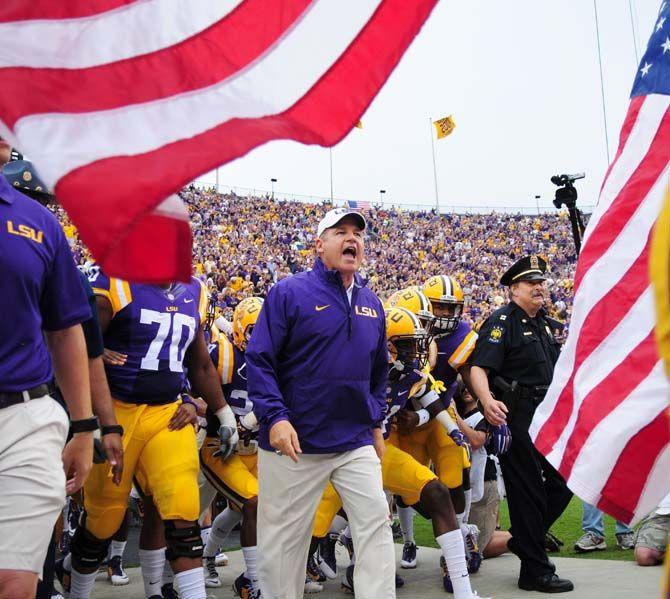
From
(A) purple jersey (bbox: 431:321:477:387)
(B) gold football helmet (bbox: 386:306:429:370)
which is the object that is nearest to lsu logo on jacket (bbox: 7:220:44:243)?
(B) gold football helmet (bbox: 386:306:429:370)

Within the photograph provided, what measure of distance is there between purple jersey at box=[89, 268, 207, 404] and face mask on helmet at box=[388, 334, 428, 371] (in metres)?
1.78

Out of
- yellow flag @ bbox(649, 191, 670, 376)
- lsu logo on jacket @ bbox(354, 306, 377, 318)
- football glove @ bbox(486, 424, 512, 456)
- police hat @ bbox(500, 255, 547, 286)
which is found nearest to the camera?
yellow flag @ bbox(649, 191, 670, 376)

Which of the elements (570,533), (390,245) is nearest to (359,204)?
(390,245)

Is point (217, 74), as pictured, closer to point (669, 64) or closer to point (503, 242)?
point (669, 64)

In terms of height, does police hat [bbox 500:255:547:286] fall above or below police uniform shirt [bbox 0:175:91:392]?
below

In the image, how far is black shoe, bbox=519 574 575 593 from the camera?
675cm

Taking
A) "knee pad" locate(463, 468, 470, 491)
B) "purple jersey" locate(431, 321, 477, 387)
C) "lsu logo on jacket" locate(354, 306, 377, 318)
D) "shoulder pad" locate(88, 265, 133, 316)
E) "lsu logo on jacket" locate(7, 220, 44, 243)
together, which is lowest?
"knee pad" locate(463, 468, 470, 491)

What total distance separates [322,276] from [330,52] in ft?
7.64

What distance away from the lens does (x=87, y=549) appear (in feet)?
19.4

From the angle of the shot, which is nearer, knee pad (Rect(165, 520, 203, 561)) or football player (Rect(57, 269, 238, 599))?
knee pad (Rect(165, 520, 203, 561))

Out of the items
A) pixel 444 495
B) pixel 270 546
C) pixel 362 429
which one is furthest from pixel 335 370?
pixel 444 495

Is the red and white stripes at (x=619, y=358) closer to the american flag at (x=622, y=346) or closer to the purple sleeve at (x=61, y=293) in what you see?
the american flag at (x=622, y=346)

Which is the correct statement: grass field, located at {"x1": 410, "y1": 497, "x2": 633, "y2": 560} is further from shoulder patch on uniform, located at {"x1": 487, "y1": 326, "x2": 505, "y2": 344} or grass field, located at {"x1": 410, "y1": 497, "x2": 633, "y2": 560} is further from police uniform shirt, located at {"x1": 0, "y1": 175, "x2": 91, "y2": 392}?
police uniform shirt, located at {"x1": 0, "y1": 175, "x2": 91, "y2": 392}

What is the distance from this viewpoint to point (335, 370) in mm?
5352
